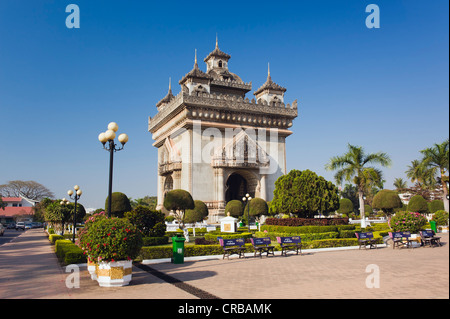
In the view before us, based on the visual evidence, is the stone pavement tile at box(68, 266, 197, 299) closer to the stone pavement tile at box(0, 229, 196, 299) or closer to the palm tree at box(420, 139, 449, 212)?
the stone pavement tile at box(0, 229, 196, 299)

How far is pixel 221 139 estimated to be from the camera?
4212 cm

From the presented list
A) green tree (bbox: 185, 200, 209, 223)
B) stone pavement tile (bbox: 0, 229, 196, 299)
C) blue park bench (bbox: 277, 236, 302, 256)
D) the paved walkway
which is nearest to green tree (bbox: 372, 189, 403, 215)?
green tree (bbox: 185, 200, 209, 223)

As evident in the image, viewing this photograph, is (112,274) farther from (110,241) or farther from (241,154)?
(241,154)

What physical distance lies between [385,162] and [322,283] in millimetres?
28438

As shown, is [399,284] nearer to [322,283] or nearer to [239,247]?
[322,283]

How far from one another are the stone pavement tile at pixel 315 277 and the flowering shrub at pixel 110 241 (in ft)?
6.74

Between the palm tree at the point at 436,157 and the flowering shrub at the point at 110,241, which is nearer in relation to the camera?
the flowering shrub at the point at 110,241

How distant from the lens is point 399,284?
9086mm

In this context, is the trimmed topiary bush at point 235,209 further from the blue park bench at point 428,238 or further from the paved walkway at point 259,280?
the paved walkway at point 259,280

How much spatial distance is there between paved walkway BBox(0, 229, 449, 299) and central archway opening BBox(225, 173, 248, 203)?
31.8 meters

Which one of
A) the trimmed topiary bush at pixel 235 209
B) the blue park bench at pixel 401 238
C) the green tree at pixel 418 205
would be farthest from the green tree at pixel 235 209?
the blue park bench at pixel 401 238

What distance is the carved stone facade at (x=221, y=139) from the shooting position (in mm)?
40219

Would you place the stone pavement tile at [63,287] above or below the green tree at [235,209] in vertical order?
below
